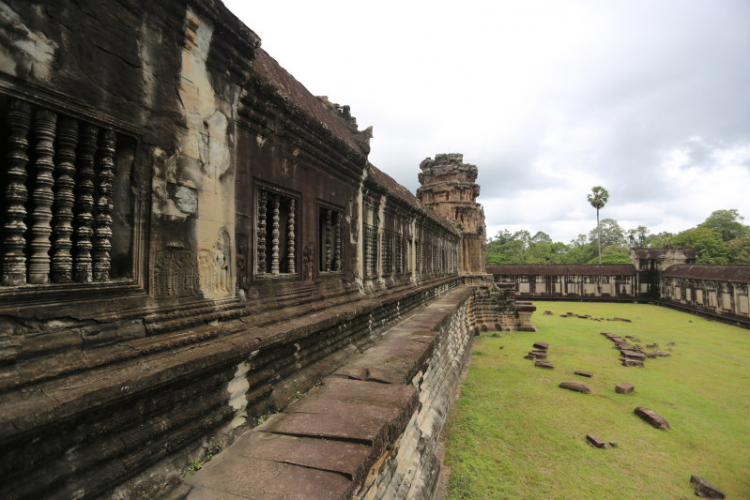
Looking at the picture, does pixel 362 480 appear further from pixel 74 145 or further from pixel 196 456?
pixel 74 145

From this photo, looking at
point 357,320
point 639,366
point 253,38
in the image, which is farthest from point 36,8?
point 639,366

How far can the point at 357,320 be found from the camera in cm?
503

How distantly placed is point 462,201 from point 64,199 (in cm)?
2071

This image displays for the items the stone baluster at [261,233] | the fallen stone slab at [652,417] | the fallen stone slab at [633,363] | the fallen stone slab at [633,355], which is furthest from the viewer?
the fallen stone slab at [633,355]

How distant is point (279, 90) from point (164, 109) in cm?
123

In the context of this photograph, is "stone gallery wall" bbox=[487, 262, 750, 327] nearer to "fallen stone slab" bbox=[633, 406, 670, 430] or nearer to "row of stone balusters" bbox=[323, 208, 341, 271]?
→ "fallen stone slab" bbox=[633, 406, 670, 430]

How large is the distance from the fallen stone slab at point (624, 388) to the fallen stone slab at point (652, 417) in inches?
40.3

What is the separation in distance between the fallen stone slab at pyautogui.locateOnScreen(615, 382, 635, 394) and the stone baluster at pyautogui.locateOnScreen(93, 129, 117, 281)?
9.90 m

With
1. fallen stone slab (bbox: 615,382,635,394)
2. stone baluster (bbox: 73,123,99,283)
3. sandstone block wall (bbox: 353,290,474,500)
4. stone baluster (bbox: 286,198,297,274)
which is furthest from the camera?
fallen stone slab (bbox: 615,382,635,394)

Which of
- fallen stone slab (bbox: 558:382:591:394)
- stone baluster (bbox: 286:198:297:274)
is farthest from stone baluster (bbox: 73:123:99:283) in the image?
fallen stone slab (bbox: 558:382:591:394)

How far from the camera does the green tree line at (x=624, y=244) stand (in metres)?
40.7

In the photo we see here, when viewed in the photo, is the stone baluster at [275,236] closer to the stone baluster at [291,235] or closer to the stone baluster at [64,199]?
the stone baluster at [291,235]

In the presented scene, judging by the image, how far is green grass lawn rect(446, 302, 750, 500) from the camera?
4691mm

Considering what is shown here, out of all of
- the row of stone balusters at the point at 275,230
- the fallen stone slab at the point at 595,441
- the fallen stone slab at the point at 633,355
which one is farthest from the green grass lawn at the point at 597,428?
the row of stone balusters at the point at 275,230
